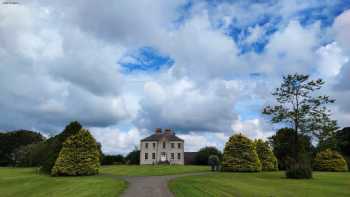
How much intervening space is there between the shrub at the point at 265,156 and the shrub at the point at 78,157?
22.4 metres

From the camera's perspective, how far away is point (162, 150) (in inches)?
2859

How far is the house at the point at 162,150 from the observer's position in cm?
7225

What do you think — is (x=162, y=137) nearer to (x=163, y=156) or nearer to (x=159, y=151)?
(x=159, y=151)

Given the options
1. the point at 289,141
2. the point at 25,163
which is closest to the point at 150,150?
the point at 25,163

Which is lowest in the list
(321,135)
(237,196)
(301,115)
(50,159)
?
(237,196)

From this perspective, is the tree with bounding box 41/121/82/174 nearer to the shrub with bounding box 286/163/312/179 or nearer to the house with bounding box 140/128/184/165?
the shrub with bounding box 286/163/312/179

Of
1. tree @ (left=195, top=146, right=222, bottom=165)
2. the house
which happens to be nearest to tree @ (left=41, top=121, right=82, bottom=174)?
tree @ (left=195, top=146, right=222, bottom=165)

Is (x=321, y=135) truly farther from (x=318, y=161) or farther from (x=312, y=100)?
(x=318, y=161)

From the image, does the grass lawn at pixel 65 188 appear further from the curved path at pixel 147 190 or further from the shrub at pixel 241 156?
the shrub at pixel 241 156

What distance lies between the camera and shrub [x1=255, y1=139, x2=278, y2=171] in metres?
42.2

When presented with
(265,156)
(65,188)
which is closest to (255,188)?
(65,188)

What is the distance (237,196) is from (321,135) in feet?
67.9

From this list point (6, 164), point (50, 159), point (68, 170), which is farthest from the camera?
point (6, 164)

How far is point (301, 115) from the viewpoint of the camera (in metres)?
31.5
